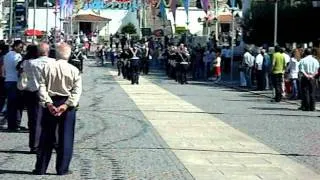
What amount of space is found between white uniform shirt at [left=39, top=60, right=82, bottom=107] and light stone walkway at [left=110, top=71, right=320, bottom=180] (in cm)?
205

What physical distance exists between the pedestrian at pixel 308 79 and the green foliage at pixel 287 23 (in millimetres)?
28711

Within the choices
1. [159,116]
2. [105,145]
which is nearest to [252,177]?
[105,145]

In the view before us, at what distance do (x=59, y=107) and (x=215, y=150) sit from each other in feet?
13.2

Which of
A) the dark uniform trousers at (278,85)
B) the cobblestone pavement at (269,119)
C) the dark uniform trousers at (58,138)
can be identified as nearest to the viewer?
the dark uniform trousers at (58,138)

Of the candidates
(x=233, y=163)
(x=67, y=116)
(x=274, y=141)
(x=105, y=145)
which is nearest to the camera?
(x=67, y=116)

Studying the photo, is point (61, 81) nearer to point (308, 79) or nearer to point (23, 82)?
point (23, 82)

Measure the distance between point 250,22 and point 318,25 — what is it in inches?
273

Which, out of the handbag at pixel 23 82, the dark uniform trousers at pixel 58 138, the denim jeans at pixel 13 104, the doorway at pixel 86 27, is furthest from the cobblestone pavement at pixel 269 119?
the doorway at pixel 86 27

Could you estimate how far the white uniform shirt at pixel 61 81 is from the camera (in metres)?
11.0

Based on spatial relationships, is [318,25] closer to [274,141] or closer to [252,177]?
[274,141]

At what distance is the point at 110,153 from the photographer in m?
13.5

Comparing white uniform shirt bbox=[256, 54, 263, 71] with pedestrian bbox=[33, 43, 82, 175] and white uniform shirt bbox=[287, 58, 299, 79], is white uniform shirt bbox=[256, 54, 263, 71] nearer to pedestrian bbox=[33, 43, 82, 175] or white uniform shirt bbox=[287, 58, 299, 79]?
white uniform shirt bbox=[287, 58, 299, 79]

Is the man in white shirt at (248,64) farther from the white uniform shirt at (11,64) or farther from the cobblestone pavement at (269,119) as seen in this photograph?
the white uniform shirt at (11,64)

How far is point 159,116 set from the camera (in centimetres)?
2048
